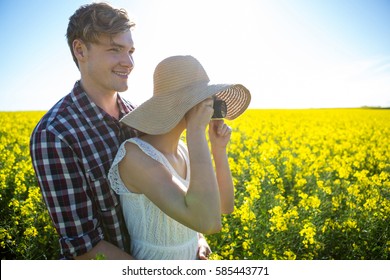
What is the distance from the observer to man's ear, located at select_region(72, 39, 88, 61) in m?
1.90

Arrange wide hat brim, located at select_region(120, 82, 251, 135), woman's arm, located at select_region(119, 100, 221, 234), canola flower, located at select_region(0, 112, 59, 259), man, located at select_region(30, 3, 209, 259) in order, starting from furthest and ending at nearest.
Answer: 1. canola flower, located at select_region(0, 112, 59, 259)
2. man, located at select_region(30, 3, 209, 259)
3. wide hat brim, located at select_region(120, 82, 251, 135)
4. woman's arm, located at select_region(119, 100, 221, 234)

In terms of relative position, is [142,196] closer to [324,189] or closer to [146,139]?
[146,139]

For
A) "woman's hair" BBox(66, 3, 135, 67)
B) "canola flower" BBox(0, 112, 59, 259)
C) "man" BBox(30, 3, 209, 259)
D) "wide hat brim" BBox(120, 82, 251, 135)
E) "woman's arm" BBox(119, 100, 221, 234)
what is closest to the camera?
"woman's arm" BBox(119, 100, 221, 234)

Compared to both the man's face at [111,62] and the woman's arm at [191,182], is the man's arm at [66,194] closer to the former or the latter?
the woman's arm at [191,182]

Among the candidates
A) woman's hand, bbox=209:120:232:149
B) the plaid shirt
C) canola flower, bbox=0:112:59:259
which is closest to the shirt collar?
the plaid shirt

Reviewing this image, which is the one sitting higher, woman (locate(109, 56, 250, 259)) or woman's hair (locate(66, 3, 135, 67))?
woman's hair (locate(66, 3, 135, 67))

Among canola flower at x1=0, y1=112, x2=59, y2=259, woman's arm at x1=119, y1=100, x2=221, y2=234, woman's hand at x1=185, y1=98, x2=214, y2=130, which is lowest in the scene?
canola flower at x1=0, y1=112, x2=59, y2=259

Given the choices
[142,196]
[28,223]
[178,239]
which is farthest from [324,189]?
[28,223]

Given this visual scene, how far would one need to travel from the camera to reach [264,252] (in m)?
2.41

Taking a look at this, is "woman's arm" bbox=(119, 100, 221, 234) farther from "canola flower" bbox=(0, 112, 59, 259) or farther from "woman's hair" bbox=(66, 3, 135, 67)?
"canola flower" bbox=(0, 112, 59, 259)

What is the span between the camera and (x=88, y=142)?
176 cm

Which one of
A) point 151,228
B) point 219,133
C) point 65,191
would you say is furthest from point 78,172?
point 219,133

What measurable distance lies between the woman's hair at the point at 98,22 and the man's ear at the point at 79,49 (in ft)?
0.09
